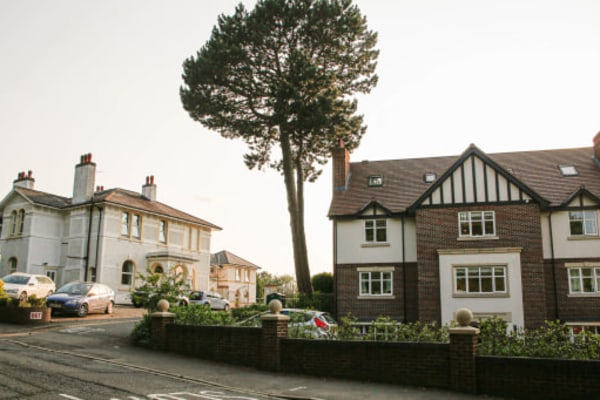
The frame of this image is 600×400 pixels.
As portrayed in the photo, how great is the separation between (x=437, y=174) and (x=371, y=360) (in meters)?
21.6

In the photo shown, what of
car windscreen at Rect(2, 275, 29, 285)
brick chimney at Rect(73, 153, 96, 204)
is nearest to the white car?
car windscreen at Rect(2, 275, 29, 285)

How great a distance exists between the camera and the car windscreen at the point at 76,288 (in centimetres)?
2503

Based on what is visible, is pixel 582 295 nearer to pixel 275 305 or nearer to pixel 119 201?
pixel 275 305

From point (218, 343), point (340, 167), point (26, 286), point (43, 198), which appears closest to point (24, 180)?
point (43, 198)

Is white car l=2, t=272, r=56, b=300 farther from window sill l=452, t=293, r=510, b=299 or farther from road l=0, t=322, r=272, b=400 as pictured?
window sill l=452, t=293, r=510, b=299

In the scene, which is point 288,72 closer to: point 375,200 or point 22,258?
point 375,200

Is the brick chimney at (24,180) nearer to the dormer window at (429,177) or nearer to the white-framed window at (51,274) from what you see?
the white-framed window at (51,274)

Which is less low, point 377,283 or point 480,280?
point 480,280

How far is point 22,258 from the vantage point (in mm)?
36125

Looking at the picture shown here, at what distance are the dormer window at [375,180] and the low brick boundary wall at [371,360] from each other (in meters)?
19.3

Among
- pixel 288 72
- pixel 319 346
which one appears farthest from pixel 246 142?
pixel 319 346

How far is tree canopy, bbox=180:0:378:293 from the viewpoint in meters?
31.6

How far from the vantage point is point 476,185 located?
26.8 m

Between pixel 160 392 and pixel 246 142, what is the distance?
84.4 ft
